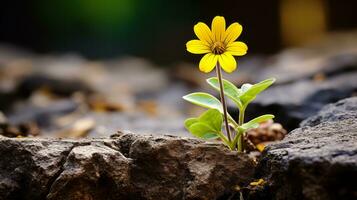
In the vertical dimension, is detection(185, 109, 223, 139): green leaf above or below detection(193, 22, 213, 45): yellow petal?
below

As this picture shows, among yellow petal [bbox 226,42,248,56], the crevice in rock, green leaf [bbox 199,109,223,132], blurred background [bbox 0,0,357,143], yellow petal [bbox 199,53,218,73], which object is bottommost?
the crevice in rock

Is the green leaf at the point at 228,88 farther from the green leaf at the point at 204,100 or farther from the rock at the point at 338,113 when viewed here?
the rock at the point at 338,113

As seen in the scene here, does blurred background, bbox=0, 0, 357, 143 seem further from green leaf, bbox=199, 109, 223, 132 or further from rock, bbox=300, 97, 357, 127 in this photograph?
green leaf, bbox=199, 109, 223, 132

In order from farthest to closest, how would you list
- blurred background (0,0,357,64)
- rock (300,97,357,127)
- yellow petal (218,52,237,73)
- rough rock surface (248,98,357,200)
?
blurred background (0,0,357,64)
rock (300,97,357,127)
yellow petal (218,52,237,73)
rough rock surface (248,98,357,200)

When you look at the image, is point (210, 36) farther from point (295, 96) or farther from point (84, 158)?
point (295, 96)

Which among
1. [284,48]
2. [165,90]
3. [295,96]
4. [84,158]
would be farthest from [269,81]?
[284,48]

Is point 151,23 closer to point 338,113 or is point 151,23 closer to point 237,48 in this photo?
point 338,113

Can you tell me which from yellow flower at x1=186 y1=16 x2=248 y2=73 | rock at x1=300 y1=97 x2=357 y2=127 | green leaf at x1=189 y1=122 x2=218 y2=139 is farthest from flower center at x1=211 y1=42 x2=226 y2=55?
rock at x1=300 y1=97 x2=357 y2=127

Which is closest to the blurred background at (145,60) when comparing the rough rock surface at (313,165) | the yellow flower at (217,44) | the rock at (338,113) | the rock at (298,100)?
the rock at (298,100)
